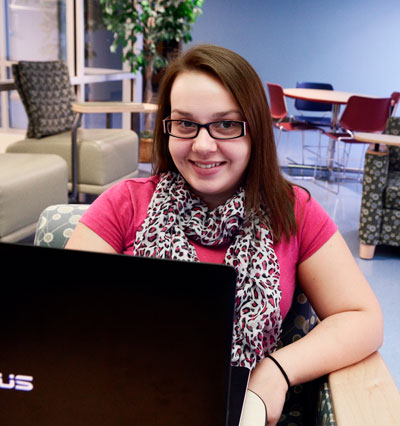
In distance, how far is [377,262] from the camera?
3.75 metres

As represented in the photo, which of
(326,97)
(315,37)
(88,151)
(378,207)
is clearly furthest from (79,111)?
(315,37)

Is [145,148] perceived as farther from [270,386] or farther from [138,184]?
[270,386]

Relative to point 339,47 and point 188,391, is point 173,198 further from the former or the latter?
point 339,47

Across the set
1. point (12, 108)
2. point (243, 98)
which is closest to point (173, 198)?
point (243, 98)

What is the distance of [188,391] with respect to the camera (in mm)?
526

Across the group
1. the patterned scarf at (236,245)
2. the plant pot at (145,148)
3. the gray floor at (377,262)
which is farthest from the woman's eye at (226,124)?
the plant pot at (145,148)

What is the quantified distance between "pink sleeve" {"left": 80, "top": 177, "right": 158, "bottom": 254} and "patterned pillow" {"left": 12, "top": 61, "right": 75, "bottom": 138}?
122 inches

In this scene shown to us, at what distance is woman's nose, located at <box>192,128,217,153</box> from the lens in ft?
3.67

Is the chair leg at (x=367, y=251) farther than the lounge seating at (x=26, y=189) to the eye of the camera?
Yes

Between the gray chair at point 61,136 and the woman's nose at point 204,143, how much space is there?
3067 mm

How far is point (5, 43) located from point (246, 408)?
492cm

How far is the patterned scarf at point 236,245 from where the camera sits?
1093mm

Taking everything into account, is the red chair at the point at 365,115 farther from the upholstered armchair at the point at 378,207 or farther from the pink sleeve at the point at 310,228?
the pink sleeve at the point at 310,228

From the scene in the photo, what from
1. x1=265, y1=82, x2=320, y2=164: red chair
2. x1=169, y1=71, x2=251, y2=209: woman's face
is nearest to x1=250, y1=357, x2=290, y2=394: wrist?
x1=169, y1=71, x2=251, y2=209: woman's face
